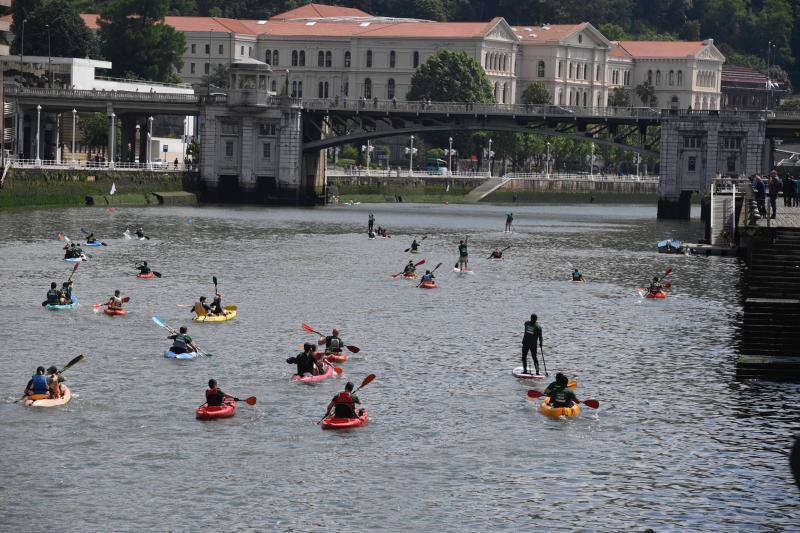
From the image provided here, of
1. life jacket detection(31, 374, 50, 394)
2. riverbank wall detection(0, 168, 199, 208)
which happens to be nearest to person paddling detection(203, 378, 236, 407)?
life jacket detection(31, 374, 50, 394)

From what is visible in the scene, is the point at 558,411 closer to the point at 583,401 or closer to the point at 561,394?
the point at 561,394

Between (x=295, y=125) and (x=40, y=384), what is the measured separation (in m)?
122

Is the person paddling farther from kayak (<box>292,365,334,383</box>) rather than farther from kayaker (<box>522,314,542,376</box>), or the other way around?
kayaker (<box>522,314,542,376</box>)

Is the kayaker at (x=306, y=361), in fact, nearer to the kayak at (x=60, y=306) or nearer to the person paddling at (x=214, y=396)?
the person paddling at (x=214, y=396)

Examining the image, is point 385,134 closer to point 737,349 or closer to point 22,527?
point 737,349

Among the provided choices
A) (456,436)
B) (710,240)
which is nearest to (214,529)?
(456,436)

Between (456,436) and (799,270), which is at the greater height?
(799,270)

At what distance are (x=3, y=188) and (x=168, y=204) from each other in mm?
24590

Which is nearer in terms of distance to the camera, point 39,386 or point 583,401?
point 39,386

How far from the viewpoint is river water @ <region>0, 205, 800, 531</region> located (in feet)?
135

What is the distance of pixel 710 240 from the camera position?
105250 millimetres

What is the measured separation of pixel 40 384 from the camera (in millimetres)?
50844

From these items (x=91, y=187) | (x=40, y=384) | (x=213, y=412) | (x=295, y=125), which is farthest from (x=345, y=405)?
(x=295, y=125)

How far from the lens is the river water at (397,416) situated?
41.0 m
